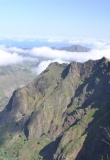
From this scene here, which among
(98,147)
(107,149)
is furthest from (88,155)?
(107,149)

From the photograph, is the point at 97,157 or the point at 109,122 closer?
the point at 97,157

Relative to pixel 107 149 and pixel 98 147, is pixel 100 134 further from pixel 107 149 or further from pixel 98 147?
pixel 107 149

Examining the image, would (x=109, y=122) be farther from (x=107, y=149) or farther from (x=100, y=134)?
(x=107, y=149)

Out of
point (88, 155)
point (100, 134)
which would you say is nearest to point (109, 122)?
point (100, 134)

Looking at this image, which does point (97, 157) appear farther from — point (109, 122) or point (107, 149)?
point (109, 122)

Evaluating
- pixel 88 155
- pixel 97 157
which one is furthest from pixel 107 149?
pixel 88 155

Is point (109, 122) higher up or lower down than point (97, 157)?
higher up

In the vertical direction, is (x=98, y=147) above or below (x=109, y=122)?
below
